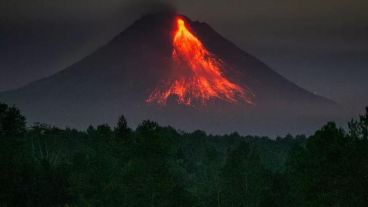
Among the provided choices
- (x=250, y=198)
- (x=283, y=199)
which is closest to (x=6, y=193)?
(x=250, y=198)

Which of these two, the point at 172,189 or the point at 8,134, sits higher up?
the point at 8,134

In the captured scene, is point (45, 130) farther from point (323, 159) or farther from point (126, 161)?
point (323, 159)

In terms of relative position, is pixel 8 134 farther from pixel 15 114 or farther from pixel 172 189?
pixel 172 189

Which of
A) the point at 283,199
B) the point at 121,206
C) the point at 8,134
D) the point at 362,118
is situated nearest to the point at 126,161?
the point at 121,206

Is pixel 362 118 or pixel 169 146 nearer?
pixel 362 118

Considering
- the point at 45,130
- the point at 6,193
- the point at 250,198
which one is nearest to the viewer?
the point at 6,193

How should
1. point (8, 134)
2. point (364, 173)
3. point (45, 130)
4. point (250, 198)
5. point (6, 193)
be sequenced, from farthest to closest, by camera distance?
1. point (45, 130)
2. point (250, 198)
3. point (8, 134)
4. point (6, 193)
5. point (364, 173)

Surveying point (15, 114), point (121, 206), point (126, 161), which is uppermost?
point (15, 114)
